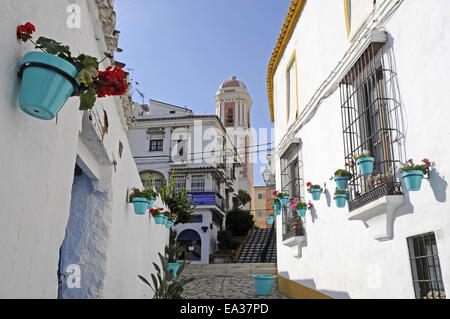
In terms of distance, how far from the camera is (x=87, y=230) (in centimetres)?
386

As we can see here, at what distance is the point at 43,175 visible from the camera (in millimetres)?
2135

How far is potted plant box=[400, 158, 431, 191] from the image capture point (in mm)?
3195

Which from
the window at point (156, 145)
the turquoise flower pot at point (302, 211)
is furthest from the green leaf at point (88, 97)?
the window at point (156, 145)

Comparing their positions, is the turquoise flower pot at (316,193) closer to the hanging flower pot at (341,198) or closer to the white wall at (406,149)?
the white wall at (406,149)

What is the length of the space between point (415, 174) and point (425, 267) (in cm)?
94

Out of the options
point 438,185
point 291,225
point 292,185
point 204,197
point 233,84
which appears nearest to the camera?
point 438,185

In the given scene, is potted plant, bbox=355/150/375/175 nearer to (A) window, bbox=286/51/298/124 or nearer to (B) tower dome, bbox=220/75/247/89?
(A) window, bbox=286/51/298/124

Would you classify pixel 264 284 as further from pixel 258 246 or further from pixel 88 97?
pixel 258 246

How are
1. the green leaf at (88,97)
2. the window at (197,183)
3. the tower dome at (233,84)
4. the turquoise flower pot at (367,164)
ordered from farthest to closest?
the tower dome at (233,84)
the window at (197,183)
the turquoise flower pot at (367,164)
the green leaf at (88,97)

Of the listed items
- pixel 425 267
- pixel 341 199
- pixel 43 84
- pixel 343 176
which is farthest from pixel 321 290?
pixel 43 84

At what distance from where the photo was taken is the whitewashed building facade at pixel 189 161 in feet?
78.2

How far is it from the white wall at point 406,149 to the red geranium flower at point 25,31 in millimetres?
2981

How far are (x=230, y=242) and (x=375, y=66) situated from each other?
21.1 metres

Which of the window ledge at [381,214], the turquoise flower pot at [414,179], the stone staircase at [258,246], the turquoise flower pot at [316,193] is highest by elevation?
the stone staircase at [258,246]
